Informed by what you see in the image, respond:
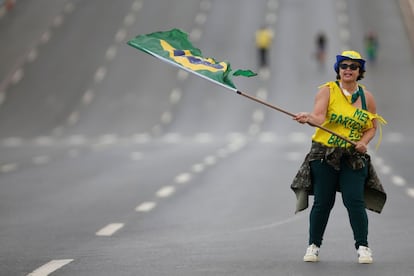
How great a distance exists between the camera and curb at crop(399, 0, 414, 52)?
59422 millimetres

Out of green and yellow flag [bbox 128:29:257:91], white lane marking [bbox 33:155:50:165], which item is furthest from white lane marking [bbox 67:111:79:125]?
green and yellow flag [bbox 128:29:257:91]

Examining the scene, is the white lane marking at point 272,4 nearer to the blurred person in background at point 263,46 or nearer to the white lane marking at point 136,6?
the white lane marking at point 136,6

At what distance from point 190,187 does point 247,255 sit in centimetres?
921

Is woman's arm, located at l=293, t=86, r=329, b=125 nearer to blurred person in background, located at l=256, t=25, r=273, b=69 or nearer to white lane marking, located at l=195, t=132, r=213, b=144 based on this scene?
white lane marking, located at l=195, t=132, r=213, b=144

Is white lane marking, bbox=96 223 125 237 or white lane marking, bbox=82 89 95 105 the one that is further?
white lane marking, bbox=82 89 95 105

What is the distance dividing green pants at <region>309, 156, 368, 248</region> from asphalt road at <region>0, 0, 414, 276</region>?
10.9 inches

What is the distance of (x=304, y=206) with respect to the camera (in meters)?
10.2

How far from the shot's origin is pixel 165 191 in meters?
19.0

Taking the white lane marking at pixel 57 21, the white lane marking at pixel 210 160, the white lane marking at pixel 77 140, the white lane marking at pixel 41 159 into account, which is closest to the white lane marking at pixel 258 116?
the white lane marking at pixel 77 140

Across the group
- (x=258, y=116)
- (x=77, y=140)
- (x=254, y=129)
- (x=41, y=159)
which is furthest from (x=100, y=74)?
(x=41, y=159)

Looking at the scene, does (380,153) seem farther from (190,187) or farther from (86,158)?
(190,187)

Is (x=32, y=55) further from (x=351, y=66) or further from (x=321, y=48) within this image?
(x=351, y=66)

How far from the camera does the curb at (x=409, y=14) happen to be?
195ft

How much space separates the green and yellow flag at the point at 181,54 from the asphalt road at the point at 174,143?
1.42 metres
